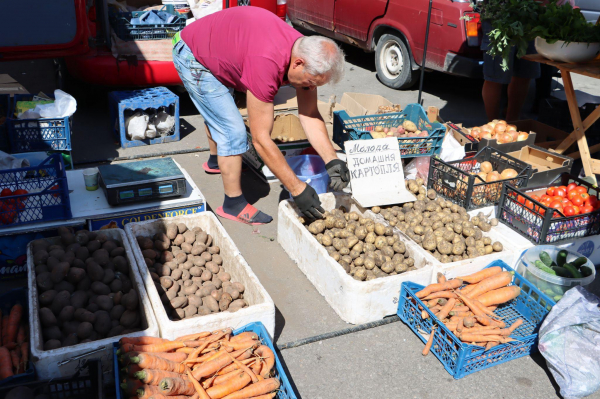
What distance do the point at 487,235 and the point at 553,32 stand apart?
7.24ft

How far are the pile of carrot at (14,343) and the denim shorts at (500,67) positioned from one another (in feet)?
16.4

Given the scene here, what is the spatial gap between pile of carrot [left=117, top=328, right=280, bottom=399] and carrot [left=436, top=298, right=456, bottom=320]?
1.06m

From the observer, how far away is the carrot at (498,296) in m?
3.27

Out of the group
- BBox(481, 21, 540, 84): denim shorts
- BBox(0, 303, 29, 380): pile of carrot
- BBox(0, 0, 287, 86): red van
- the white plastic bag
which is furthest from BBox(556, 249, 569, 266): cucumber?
BBox(0, 0, 287, 86): red van

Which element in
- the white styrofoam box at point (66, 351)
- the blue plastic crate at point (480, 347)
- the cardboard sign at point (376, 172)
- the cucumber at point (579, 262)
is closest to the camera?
the white styrofoam box at point (66, 351)

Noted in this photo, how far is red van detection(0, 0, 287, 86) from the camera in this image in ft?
16.8

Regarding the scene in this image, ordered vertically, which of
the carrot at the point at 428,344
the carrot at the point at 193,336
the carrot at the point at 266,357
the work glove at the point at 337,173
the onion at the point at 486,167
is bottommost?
the carrot at the point at 428,344

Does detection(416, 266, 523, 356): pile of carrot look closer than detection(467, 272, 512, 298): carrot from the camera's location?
Yes

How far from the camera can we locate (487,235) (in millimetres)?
3922

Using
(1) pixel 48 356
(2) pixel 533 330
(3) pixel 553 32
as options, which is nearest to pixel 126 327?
(1) pixel 48 356

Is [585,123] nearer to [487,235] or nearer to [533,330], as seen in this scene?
[487,235]

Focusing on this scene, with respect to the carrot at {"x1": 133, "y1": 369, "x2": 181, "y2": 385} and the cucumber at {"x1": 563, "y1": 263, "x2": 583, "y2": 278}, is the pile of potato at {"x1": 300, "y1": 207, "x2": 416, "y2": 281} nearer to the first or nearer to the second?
the cucumber at {"x1": 563, "y1": 263, "x2": 583, "y2": 278}

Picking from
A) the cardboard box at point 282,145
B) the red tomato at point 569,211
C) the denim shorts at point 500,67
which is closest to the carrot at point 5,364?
the cardboard box at point 282,145

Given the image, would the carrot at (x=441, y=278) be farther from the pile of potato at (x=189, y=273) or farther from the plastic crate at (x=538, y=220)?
the pile of potato at (x=189, y=273)
